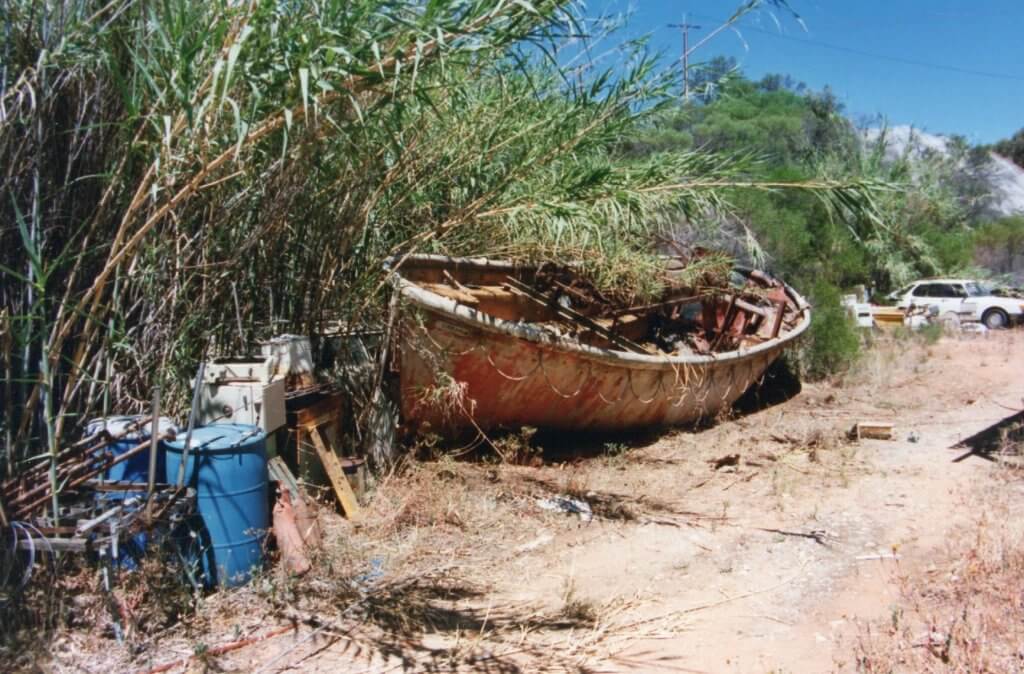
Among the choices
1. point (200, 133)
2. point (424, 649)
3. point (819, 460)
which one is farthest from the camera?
point (819, 460)

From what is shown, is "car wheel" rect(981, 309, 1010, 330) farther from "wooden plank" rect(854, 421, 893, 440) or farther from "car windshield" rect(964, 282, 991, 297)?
"wooden plank" rect(854, 421, 893, 440)

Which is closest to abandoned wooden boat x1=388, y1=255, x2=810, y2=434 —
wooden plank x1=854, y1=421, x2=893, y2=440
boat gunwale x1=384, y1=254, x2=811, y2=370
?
boat gunwale x1=384, y1=254, x2=811, y2=370

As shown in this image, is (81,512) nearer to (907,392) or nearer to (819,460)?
(819,460)

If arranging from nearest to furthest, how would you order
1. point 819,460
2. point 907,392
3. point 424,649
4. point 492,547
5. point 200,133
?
point 424,649
point 200,133
point 492,547
point 819,460
point 907,392

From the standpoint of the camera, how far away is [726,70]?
6.18 m

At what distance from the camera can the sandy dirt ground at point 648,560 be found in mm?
3619

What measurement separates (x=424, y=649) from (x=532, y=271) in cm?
435

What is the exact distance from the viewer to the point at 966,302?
751 inches

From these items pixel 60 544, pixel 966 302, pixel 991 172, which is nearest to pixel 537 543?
pixel 60 544

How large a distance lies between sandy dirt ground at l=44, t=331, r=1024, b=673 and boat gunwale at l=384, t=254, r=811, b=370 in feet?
2.55

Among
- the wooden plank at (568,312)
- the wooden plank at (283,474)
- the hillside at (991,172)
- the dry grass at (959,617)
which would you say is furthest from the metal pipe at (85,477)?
the hillside at (991,172)

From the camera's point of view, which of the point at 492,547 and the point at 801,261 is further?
the point at 801,261

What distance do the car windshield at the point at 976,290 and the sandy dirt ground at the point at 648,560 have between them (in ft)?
42.4

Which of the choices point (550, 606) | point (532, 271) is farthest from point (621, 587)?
point (532, 271)
